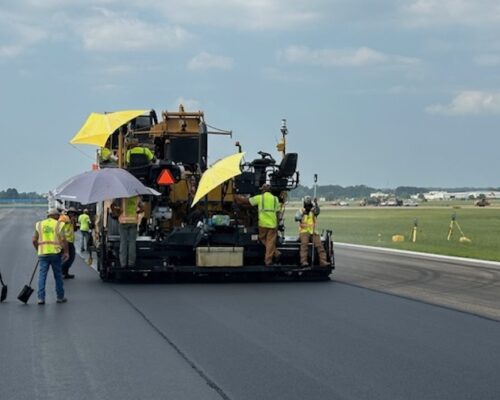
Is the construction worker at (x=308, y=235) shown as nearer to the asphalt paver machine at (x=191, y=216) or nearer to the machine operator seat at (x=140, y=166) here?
the asphalt paver machine at (x=191, y=216)

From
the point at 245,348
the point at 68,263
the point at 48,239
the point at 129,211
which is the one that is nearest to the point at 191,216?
the point at 129,211

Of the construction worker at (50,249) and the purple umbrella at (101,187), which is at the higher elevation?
the purple umbrella at (101,187)

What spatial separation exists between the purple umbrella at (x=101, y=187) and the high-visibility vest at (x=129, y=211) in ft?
2.03

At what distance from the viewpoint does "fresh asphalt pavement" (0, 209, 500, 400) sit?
7.70 metres

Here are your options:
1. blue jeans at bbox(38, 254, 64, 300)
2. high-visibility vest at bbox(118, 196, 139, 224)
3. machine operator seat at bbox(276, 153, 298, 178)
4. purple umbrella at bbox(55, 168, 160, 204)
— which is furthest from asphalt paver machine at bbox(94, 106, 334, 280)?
blue jeans at bbox(38, 254, 64, 300)

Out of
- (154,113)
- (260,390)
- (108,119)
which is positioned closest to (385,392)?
(260,390)

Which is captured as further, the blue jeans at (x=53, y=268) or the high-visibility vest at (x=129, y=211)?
the high-visibility vest at (x=129, y=211)

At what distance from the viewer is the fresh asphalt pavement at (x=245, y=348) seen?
770 centimetres

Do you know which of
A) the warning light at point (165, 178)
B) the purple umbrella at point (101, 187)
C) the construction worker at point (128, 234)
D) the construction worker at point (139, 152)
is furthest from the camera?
the construction worker at point (139, 152)

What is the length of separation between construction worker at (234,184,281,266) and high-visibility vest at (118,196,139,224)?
7.55ft

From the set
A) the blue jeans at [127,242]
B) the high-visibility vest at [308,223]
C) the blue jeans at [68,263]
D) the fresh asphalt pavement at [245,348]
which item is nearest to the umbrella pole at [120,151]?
the blue jeans at [127,242]

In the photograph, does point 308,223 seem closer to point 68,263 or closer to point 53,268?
A: point 68,263

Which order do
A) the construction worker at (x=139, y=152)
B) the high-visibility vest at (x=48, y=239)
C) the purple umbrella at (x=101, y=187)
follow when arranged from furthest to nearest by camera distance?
the construction worker at (x=139, y=152) < the purple umbrella at (x=101, y=187) < the high-visibility vest at (x=48, y=239)

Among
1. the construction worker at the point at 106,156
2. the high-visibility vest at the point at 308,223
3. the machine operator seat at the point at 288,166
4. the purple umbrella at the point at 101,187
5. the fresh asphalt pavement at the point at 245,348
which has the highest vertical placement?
the construction worker at the point at 106,156
